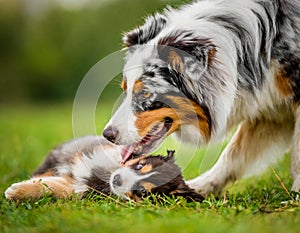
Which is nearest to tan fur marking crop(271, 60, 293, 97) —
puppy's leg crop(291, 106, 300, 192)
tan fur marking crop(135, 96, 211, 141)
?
puppy's leg crop(291, 106, 300, 192)

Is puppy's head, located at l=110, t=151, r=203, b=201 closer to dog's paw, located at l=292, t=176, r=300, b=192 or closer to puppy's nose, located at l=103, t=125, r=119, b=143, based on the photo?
puppy's nose, located at l=103, t=125, r=119, b=143

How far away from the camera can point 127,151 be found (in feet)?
16.2

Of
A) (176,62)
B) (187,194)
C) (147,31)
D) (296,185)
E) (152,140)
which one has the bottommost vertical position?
(296,185)

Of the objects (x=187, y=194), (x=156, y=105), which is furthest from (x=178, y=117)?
(x=187, y=194)

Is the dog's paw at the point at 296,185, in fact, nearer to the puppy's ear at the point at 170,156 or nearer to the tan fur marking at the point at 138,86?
the puppy's ear at the point at 170,156

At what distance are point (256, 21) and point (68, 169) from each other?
221 cm

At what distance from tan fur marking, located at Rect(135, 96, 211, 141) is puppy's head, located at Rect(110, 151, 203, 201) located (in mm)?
323

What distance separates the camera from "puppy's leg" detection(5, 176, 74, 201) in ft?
15.1

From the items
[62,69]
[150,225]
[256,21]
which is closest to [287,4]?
[256,21]

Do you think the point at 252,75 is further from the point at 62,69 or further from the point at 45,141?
the point at 62,69

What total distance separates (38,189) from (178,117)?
1323 mm

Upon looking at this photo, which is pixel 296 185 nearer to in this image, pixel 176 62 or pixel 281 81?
pixel 281 81

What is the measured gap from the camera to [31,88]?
851 inches

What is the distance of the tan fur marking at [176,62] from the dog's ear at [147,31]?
0.34m
